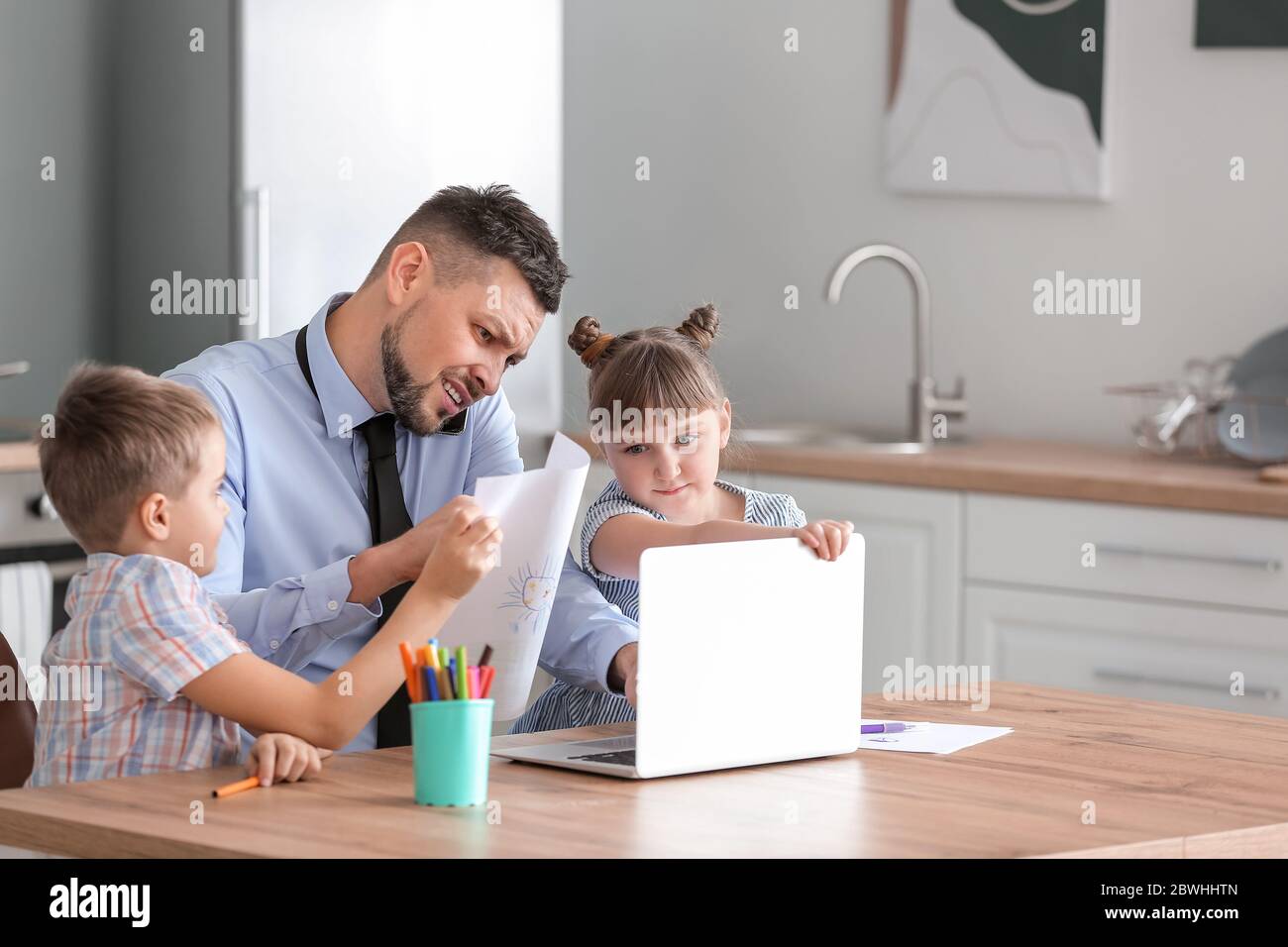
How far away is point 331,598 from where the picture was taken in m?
1.76

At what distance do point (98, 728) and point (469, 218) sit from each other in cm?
77

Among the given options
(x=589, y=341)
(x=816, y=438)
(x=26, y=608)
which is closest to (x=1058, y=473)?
(x=816, y=438)

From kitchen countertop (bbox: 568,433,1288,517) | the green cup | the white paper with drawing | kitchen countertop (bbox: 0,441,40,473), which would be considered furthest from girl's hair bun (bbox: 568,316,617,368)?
kitchen countertop (bbox: 0,441,40,473)

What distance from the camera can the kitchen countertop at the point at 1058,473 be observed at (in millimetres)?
3000

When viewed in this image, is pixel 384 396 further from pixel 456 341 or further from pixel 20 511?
pixel 20 511

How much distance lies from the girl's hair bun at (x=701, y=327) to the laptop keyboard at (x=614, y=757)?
25.9 inches

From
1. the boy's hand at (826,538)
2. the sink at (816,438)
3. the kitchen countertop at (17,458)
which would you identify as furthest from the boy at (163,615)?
the sink at (816,438)

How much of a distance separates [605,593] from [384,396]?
350mm

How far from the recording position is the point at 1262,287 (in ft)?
11.3

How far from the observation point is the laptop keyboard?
61.3 inches

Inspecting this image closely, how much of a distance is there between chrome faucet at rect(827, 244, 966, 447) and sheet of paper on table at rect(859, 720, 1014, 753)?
179 cm

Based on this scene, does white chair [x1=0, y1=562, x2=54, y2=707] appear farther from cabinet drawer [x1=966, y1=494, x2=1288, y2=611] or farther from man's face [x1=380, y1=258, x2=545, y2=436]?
cabinet drawer [x1=966, y1=494, x2=1288, y2=611]

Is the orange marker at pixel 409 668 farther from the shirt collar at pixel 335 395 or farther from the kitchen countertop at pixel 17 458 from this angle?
the kitchen countertop at pixel 17 458
